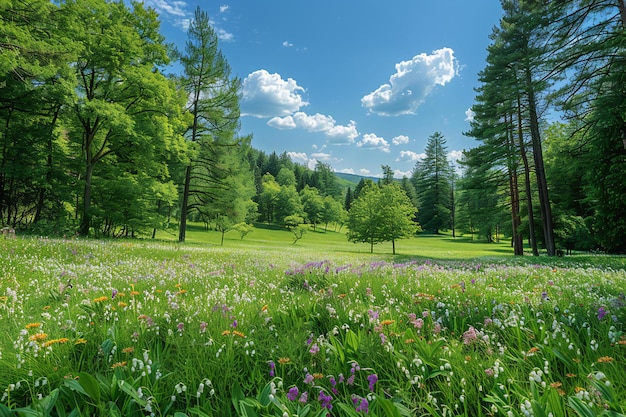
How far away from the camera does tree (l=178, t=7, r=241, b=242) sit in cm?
2709

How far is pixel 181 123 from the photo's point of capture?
24.3m

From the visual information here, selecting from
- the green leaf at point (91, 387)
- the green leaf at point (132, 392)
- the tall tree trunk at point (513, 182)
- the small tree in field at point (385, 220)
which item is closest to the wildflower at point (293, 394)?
the green leaf at point (132, 392)

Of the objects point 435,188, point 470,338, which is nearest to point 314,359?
point 470,338

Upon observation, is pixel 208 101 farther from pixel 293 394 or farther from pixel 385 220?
pixel 293 394

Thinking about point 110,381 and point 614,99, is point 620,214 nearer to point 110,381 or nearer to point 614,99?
point 614,99

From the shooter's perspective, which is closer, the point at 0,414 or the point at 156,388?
the point at 0,414

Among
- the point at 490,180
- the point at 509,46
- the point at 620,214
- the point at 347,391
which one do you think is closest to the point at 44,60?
the point at 347,391

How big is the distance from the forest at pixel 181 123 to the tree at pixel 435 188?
179 ft

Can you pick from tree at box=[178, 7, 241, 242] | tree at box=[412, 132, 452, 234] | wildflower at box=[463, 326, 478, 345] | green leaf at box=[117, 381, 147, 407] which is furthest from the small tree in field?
tree at box=[412, 132, 452, 234]

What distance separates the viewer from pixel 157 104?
22312mm

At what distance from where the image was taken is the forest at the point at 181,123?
13.8 meters

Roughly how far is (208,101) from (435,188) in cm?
7885

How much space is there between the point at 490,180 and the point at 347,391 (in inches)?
1196

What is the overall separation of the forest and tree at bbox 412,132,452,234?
179ft
